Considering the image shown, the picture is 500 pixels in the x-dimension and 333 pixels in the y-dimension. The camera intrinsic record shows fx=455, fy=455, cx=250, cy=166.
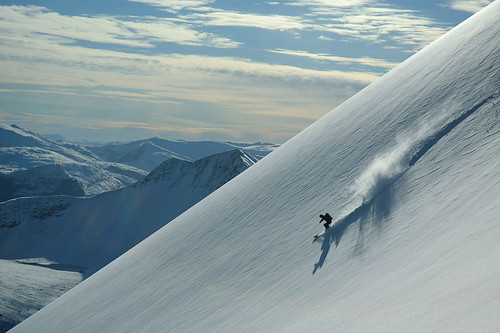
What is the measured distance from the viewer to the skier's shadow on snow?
10.3 meters

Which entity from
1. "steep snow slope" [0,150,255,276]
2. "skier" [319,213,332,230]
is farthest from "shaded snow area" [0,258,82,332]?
"skier" [319,213,332,230]

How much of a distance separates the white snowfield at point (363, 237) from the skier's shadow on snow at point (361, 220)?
0.04 m

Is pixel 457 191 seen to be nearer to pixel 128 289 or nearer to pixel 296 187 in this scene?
pixel 296 187

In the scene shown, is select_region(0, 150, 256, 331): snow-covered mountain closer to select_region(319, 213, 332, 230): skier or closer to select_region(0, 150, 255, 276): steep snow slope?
select_region(0, 150, 255, 276): steep snow slope

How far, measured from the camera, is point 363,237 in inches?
397

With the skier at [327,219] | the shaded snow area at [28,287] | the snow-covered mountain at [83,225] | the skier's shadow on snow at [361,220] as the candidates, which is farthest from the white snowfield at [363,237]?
the snow-covered mountain at [83,225]

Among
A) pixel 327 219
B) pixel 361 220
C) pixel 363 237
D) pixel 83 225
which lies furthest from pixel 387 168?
pixel 83 225

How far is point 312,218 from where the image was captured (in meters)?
13.4

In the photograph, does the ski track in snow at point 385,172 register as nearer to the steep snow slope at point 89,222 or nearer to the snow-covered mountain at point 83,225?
the snow-covered mountain at point 83,225

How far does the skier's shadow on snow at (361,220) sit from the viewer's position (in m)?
10.3

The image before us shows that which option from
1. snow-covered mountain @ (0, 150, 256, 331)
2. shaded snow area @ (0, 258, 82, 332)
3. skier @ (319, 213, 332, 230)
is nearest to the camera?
skier @ (319, 213, 332, 230)

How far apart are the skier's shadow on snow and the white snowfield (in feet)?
0.14

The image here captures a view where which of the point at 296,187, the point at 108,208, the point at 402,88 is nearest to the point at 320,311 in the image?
the point at 296,187

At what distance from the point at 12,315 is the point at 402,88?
86.0 meters
